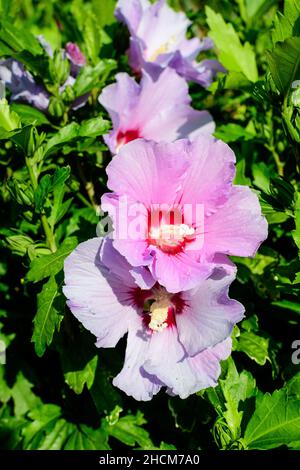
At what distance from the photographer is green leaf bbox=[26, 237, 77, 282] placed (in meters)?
1.27

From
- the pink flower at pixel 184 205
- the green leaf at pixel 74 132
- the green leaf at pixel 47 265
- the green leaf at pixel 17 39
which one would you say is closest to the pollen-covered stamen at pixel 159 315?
the pink flower at pixel 184 205

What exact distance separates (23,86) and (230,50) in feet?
1.87

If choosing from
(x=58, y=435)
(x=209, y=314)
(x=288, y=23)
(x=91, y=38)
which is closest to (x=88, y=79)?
(x=91, y=38)

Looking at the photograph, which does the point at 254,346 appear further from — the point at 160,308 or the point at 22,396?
the point at 22,396

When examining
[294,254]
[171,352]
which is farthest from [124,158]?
[294,254]

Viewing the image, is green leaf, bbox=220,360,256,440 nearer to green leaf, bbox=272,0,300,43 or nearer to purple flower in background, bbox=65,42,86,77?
green leaf, bbox=272,0,300,43

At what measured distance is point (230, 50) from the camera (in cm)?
159

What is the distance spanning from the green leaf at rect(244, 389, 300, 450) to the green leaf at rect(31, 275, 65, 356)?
0.47 metres

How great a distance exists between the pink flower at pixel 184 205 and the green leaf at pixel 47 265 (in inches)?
7.7

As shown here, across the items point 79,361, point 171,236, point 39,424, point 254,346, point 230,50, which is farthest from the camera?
point 39,424

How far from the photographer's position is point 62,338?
1.54 meters

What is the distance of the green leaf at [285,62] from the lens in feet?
3.95

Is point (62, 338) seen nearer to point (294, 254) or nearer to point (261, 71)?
point (294, 254)

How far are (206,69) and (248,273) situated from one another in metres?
0.73
